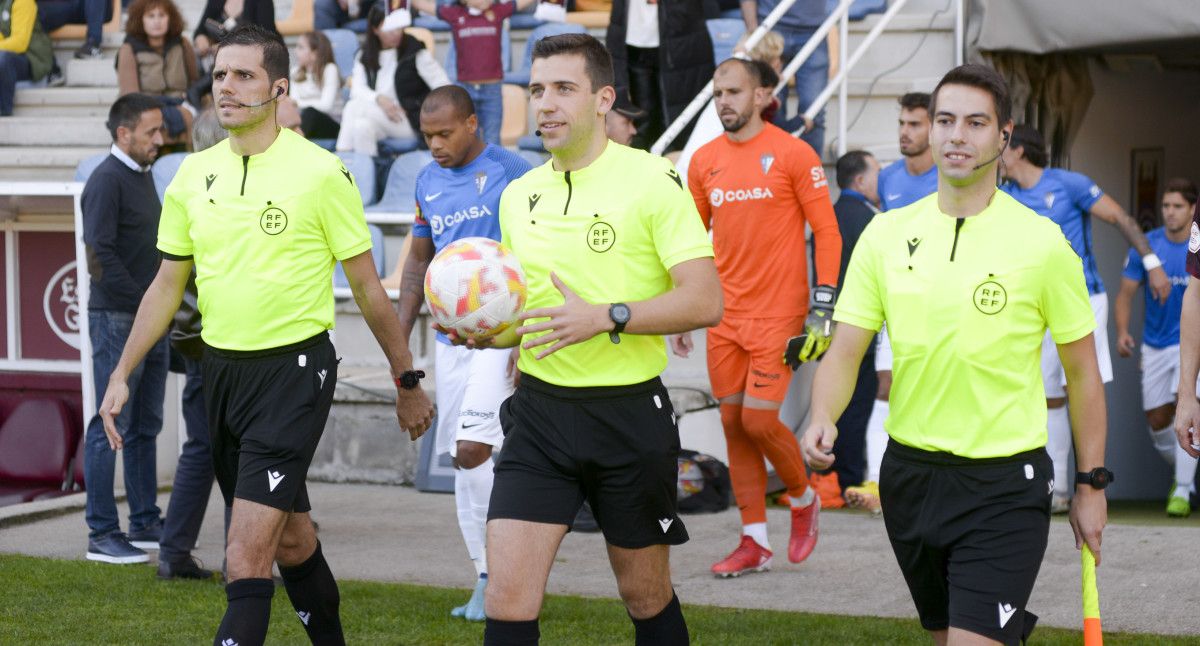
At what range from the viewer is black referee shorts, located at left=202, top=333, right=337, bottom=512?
205 inches

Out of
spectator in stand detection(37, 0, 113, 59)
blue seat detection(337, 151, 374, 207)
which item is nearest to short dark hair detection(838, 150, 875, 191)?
blue seat detection(337, 151, 374, 207)

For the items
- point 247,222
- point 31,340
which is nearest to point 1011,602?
point 247,222

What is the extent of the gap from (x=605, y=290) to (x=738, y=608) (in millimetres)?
2634

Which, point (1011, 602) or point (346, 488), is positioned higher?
point (1011, 602)

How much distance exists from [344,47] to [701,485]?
6.83 meters

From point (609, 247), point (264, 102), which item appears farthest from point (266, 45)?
point (609, 247)

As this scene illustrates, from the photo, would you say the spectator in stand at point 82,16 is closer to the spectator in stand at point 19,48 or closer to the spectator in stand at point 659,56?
the spectator in stand at point 19,48

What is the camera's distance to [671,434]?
4.91 meters

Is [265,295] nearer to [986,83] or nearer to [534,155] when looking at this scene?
[986,83]

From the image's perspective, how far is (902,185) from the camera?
9.03m

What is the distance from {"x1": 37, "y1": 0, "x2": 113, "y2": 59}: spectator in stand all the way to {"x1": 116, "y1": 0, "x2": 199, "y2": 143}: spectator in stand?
2321 mm

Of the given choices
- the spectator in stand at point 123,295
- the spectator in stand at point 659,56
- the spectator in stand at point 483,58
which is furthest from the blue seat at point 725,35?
the spectator in stand at point 123,295

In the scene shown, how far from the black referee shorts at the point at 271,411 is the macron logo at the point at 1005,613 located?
2378 millimetres

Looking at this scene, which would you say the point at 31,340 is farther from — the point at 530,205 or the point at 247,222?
the point at 530,205
